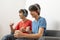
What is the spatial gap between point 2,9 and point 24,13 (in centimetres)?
107

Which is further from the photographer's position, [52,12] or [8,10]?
[8,10]

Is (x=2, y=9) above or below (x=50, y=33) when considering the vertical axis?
above

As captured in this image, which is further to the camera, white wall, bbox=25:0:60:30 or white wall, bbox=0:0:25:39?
white wall, bbox=0:0:25:39

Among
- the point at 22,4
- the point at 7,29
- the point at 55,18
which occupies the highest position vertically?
the point at 22,4

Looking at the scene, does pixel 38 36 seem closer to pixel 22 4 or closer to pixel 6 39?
pixel 6 39

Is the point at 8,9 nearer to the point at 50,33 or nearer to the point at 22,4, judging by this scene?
the point at 22,4

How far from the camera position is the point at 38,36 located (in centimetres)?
183

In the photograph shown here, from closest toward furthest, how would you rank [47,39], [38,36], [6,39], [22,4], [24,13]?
[47,39] → [38,36] → [6,39] → [24,13] → [22,4]

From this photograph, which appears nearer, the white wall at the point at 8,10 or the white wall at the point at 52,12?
the white wall at the point at 52,12

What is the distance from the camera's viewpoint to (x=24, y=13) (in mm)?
2723

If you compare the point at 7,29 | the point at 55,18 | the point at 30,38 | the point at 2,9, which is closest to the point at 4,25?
the point at 7,29

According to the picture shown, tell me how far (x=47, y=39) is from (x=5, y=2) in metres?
2.24

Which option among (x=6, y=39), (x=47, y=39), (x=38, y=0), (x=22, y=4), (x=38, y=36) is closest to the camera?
(x=47, y=39)

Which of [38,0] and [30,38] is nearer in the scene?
[30,38]
